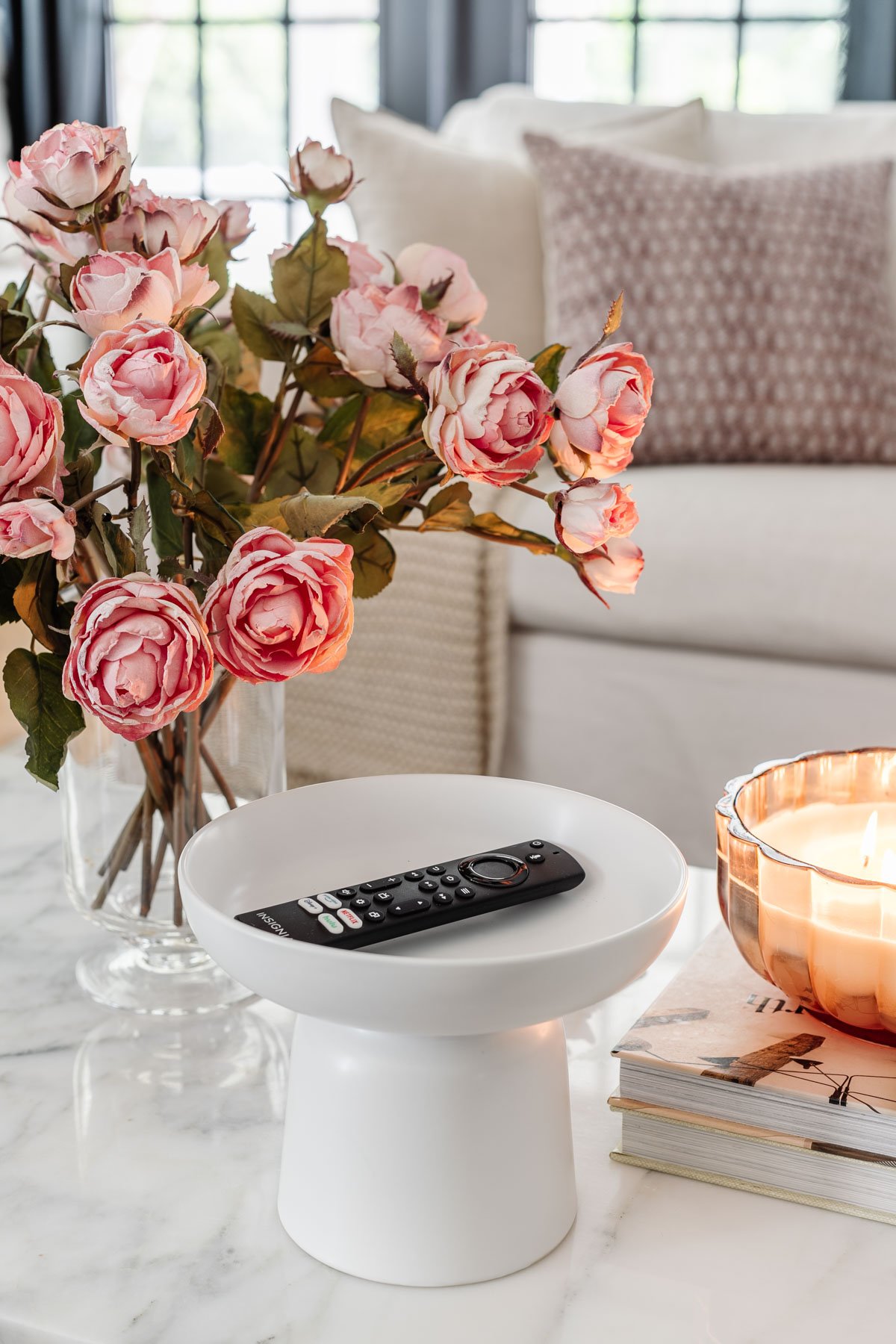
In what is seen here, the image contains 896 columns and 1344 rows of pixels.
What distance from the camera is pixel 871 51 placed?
2.94 metres

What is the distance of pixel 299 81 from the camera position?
327 cm

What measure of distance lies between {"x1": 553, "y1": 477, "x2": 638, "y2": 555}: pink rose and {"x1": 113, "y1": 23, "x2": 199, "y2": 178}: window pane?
305cm

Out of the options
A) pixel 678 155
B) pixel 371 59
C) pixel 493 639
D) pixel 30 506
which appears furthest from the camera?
pixel 371 59

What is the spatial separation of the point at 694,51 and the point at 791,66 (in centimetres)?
22

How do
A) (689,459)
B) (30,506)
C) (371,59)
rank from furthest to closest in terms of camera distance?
(371,59), (689,459), (30,506)

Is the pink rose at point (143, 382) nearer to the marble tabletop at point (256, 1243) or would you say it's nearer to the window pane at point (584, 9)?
the marble tabletop at point (256, 1243)

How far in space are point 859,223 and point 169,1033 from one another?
1685mm

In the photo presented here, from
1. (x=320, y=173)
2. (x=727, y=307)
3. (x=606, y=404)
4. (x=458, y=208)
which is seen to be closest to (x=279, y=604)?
(x=606, y=404)

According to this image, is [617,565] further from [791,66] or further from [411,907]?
[791,66]

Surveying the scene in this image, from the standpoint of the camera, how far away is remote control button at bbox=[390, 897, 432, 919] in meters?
0.54

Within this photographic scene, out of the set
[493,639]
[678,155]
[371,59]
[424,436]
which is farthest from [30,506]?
[371,59]

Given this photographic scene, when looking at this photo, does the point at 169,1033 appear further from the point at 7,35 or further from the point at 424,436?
the point at 7,35

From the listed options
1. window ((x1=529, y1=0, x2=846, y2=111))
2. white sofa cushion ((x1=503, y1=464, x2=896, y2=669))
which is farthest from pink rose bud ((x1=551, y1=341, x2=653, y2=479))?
window ((x1=529, y1=0, x2=846, y2=111))

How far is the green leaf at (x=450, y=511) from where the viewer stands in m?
0.65
